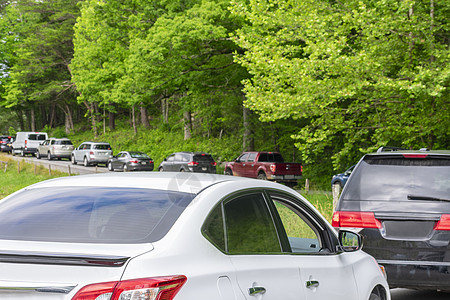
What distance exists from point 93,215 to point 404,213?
4.19 m

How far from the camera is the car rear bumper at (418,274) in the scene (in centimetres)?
641

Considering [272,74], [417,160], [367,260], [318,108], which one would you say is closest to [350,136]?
[318,108]

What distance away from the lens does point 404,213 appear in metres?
6.59

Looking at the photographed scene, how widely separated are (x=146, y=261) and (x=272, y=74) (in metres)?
16.3

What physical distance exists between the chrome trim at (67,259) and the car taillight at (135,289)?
0.11 meters

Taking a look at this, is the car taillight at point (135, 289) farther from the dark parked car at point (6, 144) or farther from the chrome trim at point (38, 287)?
the dark parked car at point (6, 144)

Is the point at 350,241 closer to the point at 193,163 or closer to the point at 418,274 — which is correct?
the point at 418,274

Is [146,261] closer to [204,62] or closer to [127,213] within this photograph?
[127,213]

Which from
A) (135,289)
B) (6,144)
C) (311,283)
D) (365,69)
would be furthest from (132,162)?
(135,289)

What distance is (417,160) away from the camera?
6.84 metres

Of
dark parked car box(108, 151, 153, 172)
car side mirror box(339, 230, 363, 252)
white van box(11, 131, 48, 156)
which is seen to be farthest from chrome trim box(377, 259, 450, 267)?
white van box(11, 131, 48, 156)

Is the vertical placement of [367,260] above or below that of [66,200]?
below

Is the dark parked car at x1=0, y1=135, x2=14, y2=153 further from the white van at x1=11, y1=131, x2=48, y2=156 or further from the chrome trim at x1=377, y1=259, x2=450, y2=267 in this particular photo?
the chrome trim at x1=377, y1=259, x2=450, y2=267

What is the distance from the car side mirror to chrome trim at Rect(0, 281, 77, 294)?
8.93ft
